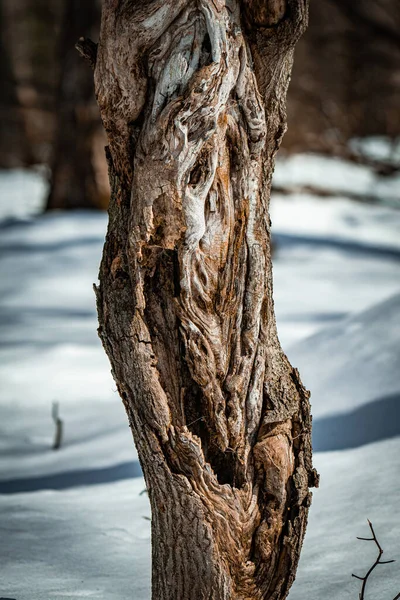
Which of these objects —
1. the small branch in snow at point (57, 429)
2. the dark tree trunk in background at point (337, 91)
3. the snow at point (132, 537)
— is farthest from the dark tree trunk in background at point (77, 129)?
the dark tree trunk in background at point (337, 91)

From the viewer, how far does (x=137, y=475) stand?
3.49 m

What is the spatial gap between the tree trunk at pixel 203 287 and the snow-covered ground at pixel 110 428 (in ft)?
1.72

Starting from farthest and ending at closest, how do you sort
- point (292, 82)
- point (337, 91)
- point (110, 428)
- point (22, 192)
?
point (337, 91)
point (292, 82)
point (22, 192)
point (110, 428)

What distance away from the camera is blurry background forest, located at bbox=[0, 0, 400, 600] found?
2553mm

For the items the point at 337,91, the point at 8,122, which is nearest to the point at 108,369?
the point at 8,122

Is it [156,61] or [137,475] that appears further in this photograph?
[137,475]

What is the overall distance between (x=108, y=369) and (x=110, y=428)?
86 cm

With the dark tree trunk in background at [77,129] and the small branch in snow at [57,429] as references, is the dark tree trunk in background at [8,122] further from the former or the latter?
the small branch in snow at [57,429]

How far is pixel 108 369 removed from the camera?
495 cm

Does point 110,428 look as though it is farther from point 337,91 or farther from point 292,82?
point 337,91

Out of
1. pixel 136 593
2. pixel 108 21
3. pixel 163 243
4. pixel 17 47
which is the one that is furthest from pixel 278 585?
pixel 17 47

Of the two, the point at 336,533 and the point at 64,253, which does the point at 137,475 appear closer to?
the point at 336,533

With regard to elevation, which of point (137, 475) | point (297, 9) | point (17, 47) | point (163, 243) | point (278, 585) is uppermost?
point (17, 47)

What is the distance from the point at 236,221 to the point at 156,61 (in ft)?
1.50
